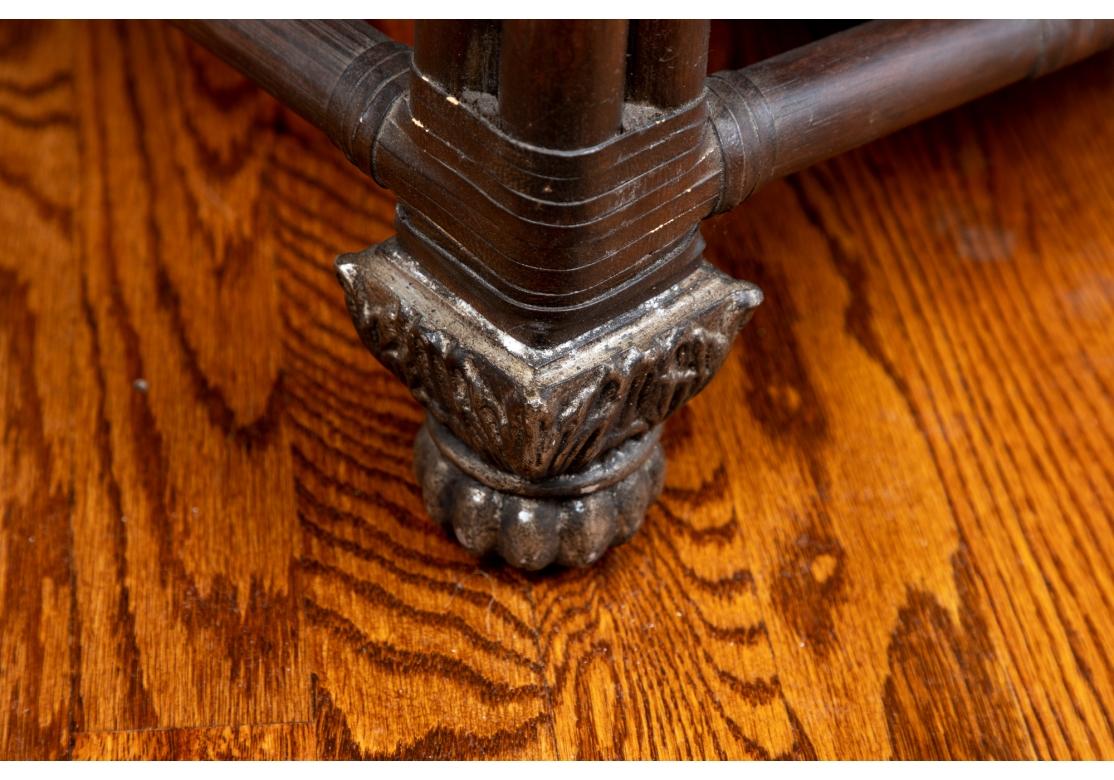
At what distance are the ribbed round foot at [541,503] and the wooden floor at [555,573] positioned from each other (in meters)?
0.03

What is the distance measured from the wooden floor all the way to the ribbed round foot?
0.09ft

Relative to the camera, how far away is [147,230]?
0.99m

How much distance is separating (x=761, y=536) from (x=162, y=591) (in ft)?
1.09

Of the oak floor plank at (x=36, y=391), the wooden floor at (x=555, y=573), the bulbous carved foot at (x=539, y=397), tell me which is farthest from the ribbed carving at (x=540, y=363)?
the oak floor plank at (x=36, y=391)

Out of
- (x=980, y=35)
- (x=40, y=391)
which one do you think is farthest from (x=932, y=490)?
(x=40, y=391)

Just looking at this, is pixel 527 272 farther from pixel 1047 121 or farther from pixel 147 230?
pixel 1047 121

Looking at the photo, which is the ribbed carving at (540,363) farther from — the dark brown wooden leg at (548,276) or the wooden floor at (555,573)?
the wooden floor at (555,573)

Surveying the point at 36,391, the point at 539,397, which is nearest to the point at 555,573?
the point at 539,397

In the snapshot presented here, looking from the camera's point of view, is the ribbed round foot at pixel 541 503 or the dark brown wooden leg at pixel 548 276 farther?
the ribbed round foot at pixel 541 503

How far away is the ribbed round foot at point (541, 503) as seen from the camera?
759 millimetres

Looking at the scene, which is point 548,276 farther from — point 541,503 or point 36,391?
point 36,391

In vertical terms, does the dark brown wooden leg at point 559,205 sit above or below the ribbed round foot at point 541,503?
above

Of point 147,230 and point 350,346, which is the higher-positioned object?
point 147,230

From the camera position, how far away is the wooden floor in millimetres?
728
